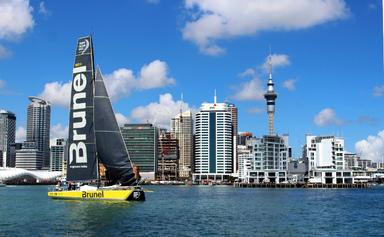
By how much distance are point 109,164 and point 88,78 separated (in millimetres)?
13198

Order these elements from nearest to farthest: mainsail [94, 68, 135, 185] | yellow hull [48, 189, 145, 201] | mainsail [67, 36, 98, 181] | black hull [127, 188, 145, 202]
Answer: yellow hull [48, 189, 145, 201] → black hull [127, 188, 145, 202] → mainsail [94, 68, 135, 185] → mainsail [67, 36, 98, 181]

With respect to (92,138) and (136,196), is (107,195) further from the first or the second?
(92,138)

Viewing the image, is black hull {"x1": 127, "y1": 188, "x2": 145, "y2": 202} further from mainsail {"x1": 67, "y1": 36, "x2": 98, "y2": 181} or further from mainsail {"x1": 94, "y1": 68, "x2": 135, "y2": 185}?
mainsail {"x1": 67, "y1": 36, "x2": 98, "y2": 181}

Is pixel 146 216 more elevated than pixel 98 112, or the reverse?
pixel 98 112

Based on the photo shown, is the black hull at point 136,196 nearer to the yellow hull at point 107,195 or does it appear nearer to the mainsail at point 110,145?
the yellow hull at point 107,195

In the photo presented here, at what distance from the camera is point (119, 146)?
264 feet

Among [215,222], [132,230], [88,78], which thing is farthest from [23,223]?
[88,78]

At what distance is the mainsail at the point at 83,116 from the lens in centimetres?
8138

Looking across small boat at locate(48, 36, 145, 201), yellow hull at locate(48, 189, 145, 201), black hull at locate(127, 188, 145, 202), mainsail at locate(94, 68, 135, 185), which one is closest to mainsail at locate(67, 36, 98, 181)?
small boat at locate(48, 36, 145, 201)

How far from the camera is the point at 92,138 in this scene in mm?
81438

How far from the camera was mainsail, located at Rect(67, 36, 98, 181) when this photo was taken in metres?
81.4

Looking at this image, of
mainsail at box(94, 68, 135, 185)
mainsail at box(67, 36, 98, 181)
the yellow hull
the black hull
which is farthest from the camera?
mainsail at box(67, 36, 98, 181)

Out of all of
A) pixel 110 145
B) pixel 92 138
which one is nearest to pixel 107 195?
pixel 110 145

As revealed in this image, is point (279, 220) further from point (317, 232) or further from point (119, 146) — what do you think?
point (119, 146)
